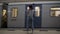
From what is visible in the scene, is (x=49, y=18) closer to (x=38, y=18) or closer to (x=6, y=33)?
(x=38, y=18)

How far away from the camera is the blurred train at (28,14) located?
838cm

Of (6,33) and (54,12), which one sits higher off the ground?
(54,12)

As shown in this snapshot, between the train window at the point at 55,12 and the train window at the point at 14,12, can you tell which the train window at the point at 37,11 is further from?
the train window at the point at 14,12

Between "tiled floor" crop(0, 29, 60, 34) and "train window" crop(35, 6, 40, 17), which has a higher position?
"train window" crop(35, 6, 40, 17)

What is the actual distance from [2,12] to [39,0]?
221 cm

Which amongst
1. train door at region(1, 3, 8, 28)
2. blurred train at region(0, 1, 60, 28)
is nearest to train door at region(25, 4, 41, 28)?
blurred train at region(0, 1, 60, 28)

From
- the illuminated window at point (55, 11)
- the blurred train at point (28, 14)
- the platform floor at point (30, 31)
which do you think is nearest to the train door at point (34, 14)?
the blurred train at point (28, 14)

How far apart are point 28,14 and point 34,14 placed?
362mm

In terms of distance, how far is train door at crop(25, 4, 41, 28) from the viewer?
8139mm

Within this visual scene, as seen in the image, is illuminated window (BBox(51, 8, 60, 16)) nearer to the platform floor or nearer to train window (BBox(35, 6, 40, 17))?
train window (BBox(35, 6, 40, 17))

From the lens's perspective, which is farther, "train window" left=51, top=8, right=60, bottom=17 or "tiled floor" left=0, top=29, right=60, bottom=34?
"train window" left=51, top=8, right=60, bottom=17

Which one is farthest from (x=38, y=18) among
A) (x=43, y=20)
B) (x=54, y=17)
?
(x=54, y=17)

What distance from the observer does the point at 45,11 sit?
8938 mm

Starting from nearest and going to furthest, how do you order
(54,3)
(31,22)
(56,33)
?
(56,33) → (31,22) → (54,3)
